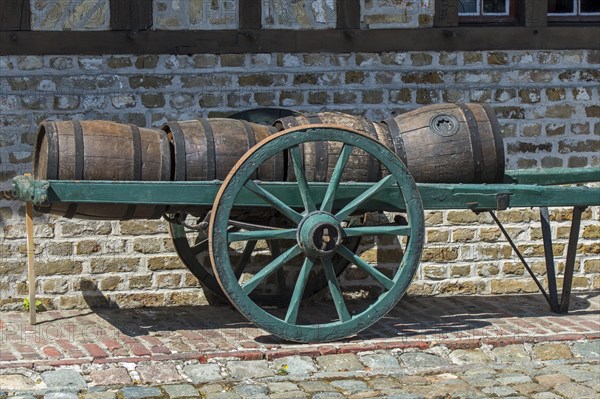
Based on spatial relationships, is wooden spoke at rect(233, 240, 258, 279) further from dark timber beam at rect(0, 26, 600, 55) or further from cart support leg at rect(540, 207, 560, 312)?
cart support leg at rect(540, 207, 560, 312)

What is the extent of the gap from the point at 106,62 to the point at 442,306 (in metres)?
2.73

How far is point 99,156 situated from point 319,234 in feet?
4.18

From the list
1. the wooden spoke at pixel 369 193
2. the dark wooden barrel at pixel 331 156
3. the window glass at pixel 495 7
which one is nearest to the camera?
the wooden spoke at pixel 369 193

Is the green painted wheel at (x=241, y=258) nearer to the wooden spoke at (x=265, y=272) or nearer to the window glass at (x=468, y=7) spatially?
the wooden spoke at (x=265, y=272)

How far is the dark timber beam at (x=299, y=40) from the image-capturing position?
7.58 meters

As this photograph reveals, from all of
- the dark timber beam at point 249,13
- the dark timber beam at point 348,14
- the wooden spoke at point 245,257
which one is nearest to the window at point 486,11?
the dark timber beam at point 348,14

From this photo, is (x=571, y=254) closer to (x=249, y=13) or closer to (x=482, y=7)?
(x=482, y=7)

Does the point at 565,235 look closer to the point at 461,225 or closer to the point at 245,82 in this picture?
the point at 461,225

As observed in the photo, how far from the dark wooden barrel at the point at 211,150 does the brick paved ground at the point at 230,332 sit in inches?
37.0

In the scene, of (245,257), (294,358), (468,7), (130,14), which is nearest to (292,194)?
(294,358)

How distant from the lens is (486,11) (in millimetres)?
8273

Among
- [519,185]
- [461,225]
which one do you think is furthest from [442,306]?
[519,185]

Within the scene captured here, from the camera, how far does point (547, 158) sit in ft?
27.0

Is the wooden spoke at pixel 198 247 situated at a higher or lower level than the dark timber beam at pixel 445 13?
lower
